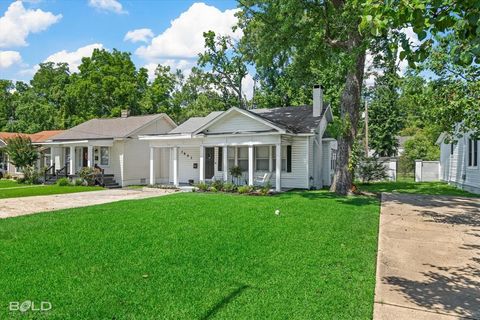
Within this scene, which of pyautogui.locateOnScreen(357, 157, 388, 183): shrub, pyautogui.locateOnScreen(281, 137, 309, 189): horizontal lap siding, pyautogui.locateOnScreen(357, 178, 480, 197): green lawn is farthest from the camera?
pyautogui.locateOnScreen(357, 157, 388, 183): shrub

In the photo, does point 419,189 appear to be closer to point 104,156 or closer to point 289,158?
point 289,158

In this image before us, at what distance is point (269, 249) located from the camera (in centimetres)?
646

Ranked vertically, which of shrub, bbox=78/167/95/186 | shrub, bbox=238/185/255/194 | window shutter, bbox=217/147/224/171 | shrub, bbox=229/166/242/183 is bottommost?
shrub, bbox=238/185/255/194

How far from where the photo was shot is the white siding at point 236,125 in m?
18.2

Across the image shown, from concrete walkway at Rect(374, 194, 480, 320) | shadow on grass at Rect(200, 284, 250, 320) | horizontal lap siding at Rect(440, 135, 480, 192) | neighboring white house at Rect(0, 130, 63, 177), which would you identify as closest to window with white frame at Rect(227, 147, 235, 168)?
concrete walkway at Rect(374, 194, 480, 320)

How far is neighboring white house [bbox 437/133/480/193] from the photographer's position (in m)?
17.4

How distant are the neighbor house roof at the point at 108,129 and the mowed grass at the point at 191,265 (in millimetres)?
13502

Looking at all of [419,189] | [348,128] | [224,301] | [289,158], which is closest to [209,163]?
[289,158]

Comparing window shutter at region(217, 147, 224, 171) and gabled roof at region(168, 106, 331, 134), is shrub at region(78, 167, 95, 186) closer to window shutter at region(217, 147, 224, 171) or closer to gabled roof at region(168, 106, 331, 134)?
gabled roof at region(168, 106, 331, 134)

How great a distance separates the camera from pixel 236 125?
1884 centimetres

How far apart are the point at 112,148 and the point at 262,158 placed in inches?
399

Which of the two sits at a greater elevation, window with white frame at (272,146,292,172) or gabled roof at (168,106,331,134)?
gabled roof at (168,106,331,134)

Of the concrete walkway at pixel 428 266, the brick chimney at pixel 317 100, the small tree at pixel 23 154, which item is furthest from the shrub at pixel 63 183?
the concrete walkway at pixel 428 266

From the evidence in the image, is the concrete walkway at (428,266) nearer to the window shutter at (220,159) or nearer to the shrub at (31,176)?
the window shutter at (220,159)
